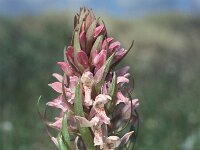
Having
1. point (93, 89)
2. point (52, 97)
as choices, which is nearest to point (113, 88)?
point (93, 89)

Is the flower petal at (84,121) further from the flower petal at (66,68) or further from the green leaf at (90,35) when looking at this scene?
the green leaf at (90,35)

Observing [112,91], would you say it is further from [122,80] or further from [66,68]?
[66,68]

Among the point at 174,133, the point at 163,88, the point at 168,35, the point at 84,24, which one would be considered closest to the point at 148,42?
the point at 168,35

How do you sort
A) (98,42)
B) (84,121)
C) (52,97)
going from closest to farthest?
(84,121), (98,42), (52,97)

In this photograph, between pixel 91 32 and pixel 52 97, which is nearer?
pixel 91 32

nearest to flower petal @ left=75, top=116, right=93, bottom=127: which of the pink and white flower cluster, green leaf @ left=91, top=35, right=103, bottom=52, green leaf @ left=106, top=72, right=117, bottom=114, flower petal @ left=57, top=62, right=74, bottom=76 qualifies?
the pink and white flower cluster

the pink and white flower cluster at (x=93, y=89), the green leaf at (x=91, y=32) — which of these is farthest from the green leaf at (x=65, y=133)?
the green leaf at (x=91, y=32)

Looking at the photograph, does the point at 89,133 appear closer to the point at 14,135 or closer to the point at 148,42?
the point at 14,135

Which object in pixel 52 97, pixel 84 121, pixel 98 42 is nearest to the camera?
pixel 84 121

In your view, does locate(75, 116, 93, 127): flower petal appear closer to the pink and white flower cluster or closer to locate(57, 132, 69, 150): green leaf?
the pink and white flower cluster
